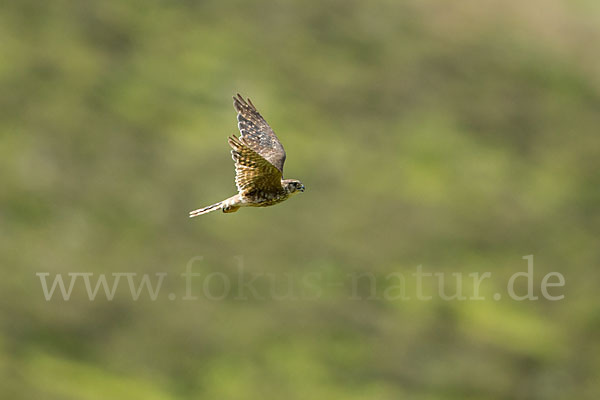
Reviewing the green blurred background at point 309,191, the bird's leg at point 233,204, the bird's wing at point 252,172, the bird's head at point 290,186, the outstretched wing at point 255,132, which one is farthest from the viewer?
the green blurred background at point 309,191

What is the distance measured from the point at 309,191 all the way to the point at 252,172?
3844 cm

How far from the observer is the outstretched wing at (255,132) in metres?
15.2

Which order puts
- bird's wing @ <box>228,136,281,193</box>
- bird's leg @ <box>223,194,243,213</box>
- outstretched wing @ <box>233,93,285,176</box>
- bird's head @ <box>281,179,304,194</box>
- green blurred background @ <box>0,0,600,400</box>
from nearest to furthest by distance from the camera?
1. bird's wing @ <box>228,136,281,193</box>
2. bird's leg @ <box>223,194,243,213</box>
3. bird's head @ <box>281,179,304,194</box>
4. outstretched wing @ <box>233,93,285,176</box>
5. green blurred background @ <box>0,0,600,400</box>

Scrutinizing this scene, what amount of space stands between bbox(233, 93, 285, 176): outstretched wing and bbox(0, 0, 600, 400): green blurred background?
22.0 m

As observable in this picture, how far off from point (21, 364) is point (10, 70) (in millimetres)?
18816

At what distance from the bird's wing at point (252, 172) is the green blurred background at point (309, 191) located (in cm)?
2353

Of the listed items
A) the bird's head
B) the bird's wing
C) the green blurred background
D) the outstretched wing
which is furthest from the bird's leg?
the green blurred background

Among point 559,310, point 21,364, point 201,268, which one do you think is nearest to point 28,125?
point 201,268

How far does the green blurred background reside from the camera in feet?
136

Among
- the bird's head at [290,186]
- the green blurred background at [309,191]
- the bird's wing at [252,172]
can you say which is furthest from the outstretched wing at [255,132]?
the green blurred background at [309,191]

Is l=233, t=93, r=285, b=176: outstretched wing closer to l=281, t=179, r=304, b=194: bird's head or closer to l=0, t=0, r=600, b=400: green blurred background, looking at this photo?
l=281, t=179, r=304, b=194: bird's head

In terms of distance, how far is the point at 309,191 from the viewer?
2036 inches

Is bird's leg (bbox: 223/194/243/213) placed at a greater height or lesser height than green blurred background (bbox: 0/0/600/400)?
lesser

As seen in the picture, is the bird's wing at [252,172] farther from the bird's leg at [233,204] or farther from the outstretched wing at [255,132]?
the outstretched wing at [255,132]
